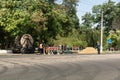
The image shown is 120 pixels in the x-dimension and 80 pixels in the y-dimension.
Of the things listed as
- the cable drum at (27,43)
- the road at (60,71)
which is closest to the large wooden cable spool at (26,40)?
the cable drum at (27,43)

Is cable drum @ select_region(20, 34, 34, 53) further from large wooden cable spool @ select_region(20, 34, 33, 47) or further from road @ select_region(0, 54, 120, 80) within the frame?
road @ select_region(0, 54, 120, 80)

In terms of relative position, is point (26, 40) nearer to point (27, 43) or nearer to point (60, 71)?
point (27, 43)

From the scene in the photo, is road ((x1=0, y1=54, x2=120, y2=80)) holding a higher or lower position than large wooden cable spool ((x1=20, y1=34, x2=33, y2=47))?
lower

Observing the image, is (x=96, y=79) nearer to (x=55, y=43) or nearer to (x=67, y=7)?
(x=55, y=43)

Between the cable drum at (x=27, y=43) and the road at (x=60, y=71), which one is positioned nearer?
the road at (x=60, y=71)

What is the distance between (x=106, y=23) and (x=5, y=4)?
72854mm

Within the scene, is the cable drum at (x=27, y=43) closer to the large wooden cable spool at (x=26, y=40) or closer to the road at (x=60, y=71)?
the large wooden cable spool at (x=26, y=40)

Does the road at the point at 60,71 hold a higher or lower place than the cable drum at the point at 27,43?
lower

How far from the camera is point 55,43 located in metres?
88.6

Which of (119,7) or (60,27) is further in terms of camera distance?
(119,7)

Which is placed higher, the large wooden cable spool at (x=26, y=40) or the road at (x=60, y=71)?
the large wooden cable spool at (x=26, y=40)

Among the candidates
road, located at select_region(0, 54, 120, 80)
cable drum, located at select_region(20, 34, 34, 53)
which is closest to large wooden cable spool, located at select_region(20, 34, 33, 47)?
cable drum, located at select_region(20, 34, 34, 53)

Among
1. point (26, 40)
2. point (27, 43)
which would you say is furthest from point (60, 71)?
point (27, 43)

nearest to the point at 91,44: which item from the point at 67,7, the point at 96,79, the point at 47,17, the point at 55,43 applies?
the point at 67,7
